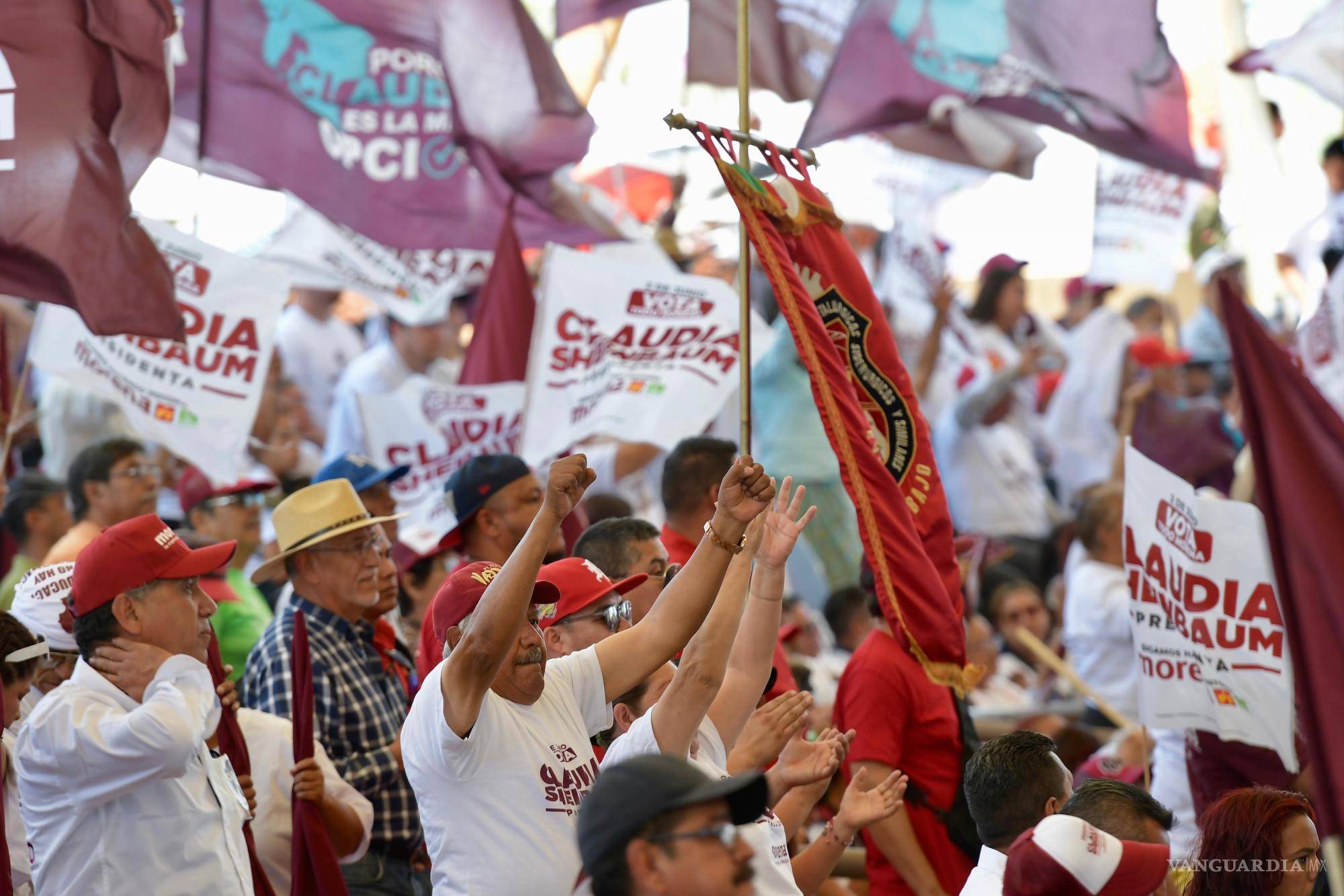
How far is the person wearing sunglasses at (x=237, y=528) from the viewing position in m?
7.13

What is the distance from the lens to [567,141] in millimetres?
9289

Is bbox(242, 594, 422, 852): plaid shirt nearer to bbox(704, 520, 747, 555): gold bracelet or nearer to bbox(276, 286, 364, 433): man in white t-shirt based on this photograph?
bbox(704, 520, 747, 555): gold bracelet

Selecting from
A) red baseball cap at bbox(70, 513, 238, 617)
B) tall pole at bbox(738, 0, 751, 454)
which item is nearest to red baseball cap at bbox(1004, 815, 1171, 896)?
tall pole at bbox(738, 0, 751, 454)

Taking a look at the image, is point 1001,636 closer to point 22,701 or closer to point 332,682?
point 332,682

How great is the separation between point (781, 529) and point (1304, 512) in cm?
185

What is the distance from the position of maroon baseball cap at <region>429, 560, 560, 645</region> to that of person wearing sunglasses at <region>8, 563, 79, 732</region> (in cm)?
147

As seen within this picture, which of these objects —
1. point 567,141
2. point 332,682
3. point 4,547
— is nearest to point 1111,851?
point 332,682

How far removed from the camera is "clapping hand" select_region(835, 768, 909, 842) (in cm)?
484

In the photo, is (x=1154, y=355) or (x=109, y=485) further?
(x=1154, y=355)

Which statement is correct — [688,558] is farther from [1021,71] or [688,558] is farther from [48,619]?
[1021,71]

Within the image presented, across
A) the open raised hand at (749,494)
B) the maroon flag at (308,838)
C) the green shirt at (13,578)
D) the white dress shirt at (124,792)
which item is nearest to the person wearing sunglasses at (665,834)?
the open raised hand at (749,494)

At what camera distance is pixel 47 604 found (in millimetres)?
5422

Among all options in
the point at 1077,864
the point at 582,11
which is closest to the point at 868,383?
the point at 1077,864

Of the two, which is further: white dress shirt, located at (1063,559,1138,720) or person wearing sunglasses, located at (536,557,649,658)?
white dress shirt, located at (1063,559,1138,720)
